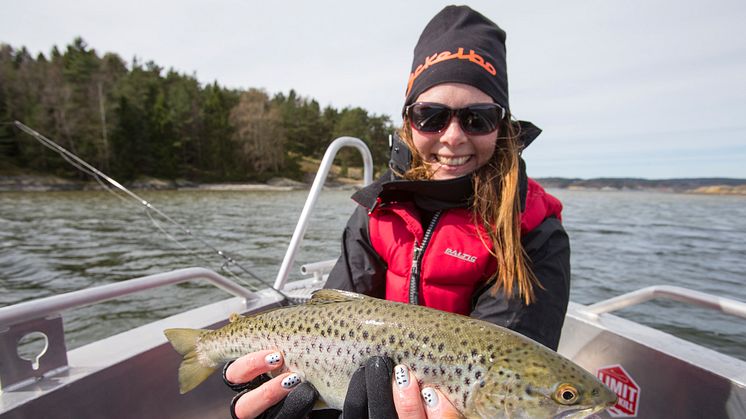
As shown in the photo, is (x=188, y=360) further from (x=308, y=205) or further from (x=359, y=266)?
(x=308, y=205)

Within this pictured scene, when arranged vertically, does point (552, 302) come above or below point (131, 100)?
below

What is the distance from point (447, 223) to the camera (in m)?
2.65

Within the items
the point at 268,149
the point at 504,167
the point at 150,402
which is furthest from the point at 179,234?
the point at 268,149

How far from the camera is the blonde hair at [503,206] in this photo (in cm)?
226

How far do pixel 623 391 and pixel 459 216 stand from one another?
2.15 m

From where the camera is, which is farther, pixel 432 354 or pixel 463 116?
pixel 463 116

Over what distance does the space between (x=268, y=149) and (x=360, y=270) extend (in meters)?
85.0

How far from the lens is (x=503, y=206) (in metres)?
2.35

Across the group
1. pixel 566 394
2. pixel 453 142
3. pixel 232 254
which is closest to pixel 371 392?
pixel 566 394

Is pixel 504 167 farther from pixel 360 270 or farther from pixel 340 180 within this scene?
pixel 340 180

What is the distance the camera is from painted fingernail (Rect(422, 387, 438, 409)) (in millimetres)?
1834

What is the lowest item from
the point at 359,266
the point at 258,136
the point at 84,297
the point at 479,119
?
the point at 84,297

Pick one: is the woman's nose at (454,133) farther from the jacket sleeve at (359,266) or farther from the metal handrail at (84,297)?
the metal handrail at (84,297)

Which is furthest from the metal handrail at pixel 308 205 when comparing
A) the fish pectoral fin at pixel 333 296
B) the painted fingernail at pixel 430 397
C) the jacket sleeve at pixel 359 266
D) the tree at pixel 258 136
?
the tree at pixel 258 136
